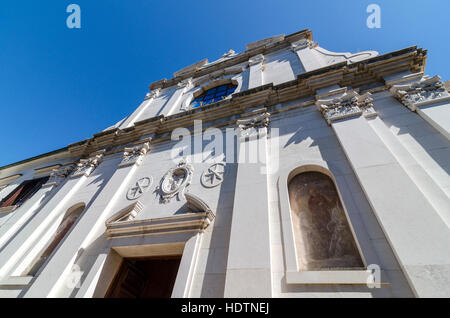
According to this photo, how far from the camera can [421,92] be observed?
4859 mm

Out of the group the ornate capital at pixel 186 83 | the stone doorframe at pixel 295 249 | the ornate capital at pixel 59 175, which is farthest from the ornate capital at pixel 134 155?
the ornate capital at pixel 186 83

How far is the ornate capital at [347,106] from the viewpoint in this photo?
16.9ft

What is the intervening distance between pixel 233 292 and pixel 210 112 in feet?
21.2

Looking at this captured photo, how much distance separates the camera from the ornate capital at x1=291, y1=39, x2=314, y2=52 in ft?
32.5

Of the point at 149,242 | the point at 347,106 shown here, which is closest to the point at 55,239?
the point at 149,242

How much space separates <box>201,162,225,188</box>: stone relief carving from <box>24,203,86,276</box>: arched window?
5.10m

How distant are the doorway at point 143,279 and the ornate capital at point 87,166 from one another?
Result: 4864 mm

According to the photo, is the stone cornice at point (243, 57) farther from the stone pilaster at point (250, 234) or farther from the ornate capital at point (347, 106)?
the stone pilaster at point (250, 234)

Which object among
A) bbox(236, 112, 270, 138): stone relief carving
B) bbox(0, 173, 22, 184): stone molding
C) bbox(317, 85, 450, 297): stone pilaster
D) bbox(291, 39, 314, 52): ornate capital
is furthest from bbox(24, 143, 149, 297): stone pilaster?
bbox(0, 173, 22, 184): stone molding

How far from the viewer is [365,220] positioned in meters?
3.43
